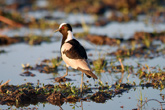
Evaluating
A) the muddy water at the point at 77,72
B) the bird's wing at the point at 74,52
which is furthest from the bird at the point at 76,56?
the muddy water at the point at 77,72

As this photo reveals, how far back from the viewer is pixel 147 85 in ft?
24.4

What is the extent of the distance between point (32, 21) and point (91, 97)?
29.3 ft

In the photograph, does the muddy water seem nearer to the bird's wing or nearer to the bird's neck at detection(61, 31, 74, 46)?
the bird's wing

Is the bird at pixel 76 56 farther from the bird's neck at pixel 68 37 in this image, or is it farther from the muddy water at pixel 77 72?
the muddy water at pixel 77 72

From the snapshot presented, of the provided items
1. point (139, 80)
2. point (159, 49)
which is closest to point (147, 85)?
point (139, 80)

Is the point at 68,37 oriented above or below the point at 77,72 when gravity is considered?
above

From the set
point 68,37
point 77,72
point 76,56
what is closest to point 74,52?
point 76,56

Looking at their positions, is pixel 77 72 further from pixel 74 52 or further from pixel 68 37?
pixel 74 52

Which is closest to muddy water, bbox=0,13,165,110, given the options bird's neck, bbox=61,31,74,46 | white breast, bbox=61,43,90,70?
white breast, bbox=61,43,90,70

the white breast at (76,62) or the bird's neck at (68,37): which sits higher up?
the bird's neck at (68,37)

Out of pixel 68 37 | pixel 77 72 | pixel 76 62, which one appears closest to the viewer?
pixel 76 62

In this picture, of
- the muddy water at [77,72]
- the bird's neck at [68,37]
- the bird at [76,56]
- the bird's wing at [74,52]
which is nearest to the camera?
the muddy water at [77,72]

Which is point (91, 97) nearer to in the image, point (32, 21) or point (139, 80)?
point (139, 80)

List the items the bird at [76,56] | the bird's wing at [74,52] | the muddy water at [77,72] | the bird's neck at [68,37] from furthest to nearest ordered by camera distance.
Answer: the bird's neck at [68,37], the bird's wing at [74,52], the bird at [76,56], the muddy water at [77,72]
